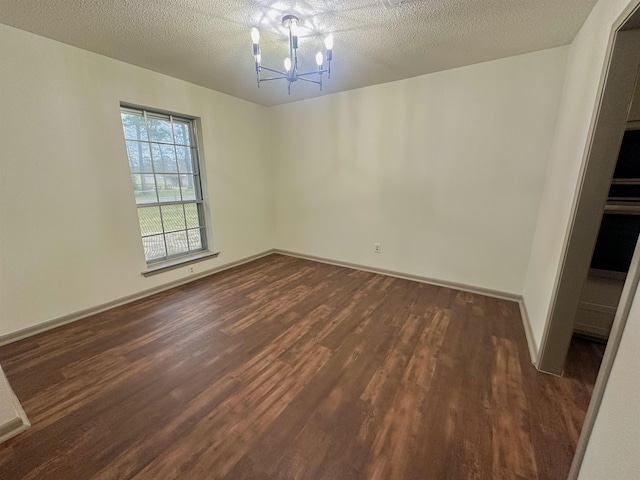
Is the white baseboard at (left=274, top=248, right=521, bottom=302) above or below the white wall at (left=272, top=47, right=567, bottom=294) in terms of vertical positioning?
below

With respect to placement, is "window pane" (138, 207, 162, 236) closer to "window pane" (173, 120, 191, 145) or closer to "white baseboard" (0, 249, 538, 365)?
"white baseboard" (0, 249, 538, 365)

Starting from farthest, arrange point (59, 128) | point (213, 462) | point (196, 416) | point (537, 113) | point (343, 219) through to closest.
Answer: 1. point (343, 219)
2. point (537, 113)
3. point (59, 128)
4. point (196, 416)
5. point (213, 462)

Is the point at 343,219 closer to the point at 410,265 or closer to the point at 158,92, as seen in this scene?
the point at 410,265

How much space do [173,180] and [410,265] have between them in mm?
3321

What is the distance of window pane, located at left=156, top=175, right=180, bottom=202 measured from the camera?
10.5 ft

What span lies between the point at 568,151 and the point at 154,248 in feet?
13.8

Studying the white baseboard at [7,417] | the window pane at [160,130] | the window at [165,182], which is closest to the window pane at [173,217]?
the window at [165,182]

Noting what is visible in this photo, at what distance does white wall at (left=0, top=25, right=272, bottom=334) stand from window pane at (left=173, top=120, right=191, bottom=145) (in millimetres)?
222

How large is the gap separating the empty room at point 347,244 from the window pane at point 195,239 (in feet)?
0.21

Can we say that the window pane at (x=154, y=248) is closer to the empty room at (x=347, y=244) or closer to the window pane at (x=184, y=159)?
the empty room at (x=347, y=244)

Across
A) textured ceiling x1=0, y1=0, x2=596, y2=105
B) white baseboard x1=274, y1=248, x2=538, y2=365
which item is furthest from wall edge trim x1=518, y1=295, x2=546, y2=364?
textured ceiling x1=0, y1=0, x2=596, y2=105

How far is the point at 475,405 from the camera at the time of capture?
5.23 feet

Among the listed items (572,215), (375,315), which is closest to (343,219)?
(375,315)

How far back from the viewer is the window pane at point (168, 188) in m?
3.19
